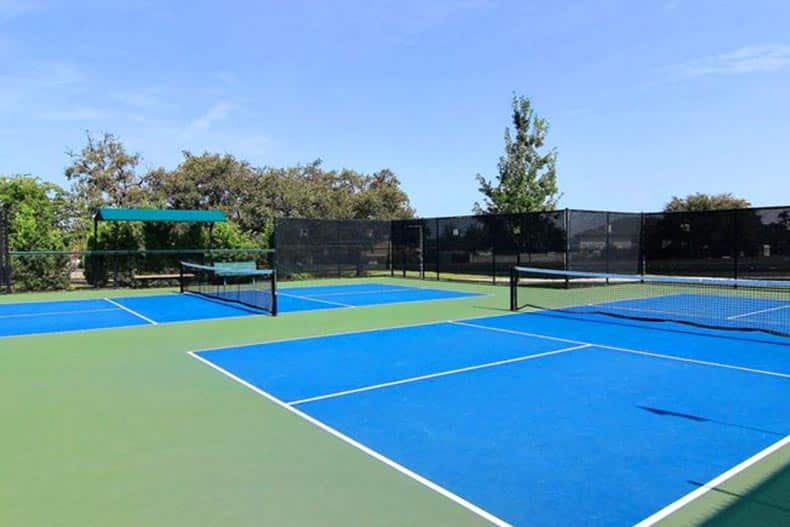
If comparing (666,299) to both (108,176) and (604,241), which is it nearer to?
(604,241)

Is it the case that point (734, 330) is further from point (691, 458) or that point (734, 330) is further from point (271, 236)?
point (271, 236)

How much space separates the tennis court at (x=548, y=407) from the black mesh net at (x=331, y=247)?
41.2 feet

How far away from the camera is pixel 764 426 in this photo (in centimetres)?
471

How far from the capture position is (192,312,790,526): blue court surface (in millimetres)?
3607

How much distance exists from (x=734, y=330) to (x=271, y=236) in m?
17.2

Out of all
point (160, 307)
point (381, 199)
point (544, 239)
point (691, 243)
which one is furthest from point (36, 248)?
point (381, 199)

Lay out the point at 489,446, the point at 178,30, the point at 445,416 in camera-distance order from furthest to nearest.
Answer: the point at 178,30
the point at 445,416
the point at 489,446

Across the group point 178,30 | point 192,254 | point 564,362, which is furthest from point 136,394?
point 192,254

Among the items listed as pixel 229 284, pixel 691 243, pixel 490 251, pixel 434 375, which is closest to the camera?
pixel 434 375

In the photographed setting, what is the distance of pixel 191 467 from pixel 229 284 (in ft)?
52.6

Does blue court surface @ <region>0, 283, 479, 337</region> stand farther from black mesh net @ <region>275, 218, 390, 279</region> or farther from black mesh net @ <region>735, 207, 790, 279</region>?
black mesh net @ <region>735, 207, 790, 279</region>

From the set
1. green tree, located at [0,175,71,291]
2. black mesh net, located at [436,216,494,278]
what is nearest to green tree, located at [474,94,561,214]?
black mesh net, located at [436,216,494,278]

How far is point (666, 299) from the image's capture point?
1428 centimetres

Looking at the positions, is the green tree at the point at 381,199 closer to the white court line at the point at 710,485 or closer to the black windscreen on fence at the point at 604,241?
the black windscreen on fence at the point at 604,241
